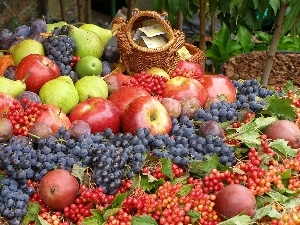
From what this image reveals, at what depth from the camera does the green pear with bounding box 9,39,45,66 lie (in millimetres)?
2434

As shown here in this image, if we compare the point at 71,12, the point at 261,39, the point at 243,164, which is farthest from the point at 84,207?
the point at 71,12

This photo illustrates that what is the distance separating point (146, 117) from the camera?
1.94 m

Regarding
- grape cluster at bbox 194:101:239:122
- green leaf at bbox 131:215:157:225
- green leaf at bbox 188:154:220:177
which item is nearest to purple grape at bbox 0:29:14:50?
grape cluster at bbox 194:101:239:122

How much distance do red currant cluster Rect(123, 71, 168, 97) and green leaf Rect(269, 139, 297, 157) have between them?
636 millimetres

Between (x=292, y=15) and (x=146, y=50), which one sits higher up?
(x=292, y=15)

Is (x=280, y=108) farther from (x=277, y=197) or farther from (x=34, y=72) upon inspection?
(x=34, y=72)

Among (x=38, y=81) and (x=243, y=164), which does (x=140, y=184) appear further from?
(x=38, y=81)

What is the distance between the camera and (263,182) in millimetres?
1687

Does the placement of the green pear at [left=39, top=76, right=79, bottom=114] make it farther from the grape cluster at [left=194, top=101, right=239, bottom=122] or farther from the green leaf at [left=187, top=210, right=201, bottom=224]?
the green leaf at [left=187, top=210, right=201, bottom=224]

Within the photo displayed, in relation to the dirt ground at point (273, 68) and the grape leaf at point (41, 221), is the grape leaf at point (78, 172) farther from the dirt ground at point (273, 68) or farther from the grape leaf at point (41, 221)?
the dirt ground at point (273, 68)

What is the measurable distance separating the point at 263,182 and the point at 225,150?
0.58 ft

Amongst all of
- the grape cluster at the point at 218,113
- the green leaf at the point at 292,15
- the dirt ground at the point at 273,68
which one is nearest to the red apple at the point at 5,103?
the grape cluster at the point at 218,113

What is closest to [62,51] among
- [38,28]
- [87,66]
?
[87,66]

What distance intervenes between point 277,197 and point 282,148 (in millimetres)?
245
